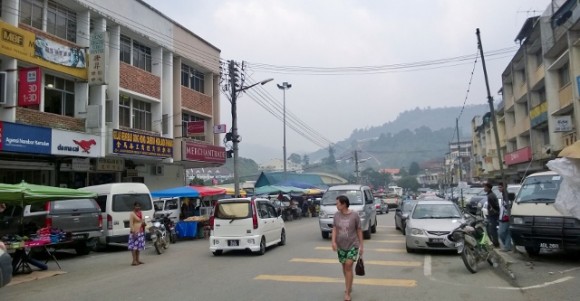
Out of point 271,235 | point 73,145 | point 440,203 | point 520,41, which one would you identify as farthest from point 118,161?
point 520,41

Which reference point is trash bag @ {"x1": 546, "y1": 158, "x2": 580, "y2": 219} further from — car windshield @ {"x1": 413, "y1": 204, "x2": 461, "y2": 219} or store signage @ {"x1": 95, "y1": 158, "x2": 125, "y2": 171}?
store signage @ {"x1": 95, "y1": 158, "x2": 125, "y2": 171}

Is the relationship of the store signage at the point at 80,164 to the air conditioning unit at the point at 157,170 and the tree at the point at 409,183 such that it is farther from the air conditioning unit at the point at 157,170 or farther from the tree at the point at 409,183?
the tree at the point at 409,183

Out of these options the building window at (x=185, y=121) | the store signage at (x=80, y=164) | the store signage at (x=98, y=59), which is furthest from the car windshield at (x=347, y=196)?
the building window at (x=185, y=121)

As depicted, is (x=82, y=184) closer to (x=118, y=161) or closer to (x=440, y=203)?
(x=118, y=161)

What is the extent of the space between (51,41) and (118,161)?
7.33 meters

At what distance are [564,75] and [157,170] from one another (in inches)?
1016

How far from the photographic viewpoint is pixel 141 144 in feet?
79.6

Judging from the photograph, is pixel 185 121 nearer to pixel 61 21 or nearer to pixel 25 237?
pixel 61 21

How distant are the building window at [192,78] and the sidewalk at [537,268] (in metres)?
24.2

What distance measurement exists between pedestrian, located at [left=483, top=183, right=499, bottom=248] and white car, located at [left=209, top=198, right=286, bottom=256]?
6.55 meters

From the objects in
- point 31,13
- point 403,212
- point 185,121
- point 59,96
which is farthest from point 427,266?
Result: point 185,121

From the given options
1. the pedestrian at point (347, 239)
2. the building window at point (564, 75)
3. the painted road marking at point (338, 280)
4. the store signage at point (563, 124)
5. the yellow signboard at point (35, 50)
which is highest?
the building window at point (564, 75)

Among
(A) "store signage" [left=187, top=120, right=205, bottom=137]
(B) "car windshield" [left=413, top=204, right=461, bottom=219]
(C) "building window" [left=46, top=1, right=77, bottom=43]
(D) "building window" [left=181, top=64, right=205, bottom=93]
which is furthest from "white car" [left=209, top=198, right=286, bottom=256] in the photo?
(D) "building window" [left=181, top=64, right=205, bottom=93]

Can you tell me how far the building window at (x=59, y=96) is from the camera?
68.4 ft
